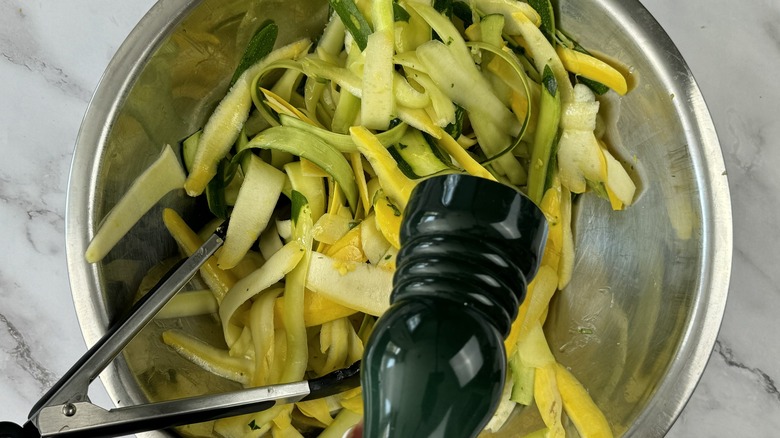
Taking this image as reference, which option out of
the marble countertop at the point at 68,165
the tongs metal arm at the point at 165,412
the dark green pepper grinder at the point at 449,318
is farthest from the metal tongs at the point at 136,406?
the marble countertop at the point at 68,165

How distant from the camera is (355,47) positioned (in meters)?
0.97

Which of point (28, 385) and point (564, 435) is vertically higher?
point (564, 435)

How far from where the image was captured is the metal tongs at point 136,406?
2.59ft

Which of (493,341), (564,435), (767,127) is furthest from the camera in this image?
(767,127)

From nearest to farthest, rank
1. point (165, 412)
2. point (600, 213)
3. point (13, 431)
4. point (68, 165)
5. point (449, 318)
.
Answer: point (449, 318)
point (13, 431)
point (165, 412)
point (600, 213)
point (68, 165)

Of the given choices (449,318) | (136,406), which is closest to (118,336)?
(136,406)

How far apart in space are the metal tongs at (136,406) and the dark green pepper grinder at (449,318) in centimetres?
32

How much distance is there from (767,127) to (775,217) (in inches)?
5.8

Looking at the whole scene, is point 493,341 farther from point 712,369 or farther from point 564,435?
point 712,369

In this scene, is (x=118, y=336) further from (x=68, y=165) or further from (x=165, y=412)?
(x=68, y=165)

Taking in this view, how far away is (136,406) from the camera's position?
818 mm

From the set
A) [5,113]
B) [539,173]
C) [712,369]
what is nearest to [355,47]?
[539,173]

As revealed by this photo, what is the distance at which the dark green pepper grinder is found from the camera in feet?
1.76

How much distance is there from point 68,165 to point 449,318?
0.94m
